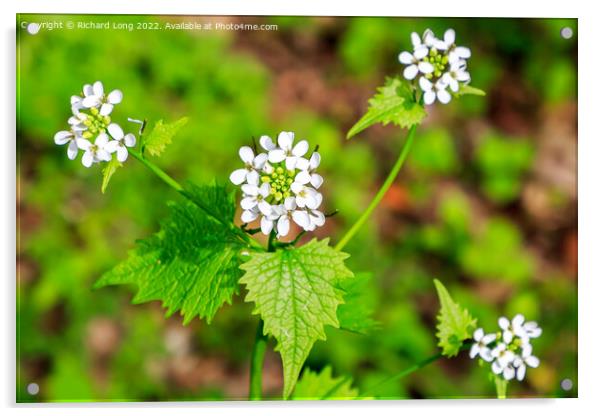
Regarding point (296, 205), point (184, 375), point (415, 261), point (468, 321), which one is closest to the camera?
point (296, 205)

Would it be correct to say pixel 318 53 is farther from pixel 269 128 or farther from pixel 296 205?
pixel 296 205

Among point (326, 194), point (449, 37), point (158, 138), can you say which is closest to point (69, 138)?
point (158, 138)

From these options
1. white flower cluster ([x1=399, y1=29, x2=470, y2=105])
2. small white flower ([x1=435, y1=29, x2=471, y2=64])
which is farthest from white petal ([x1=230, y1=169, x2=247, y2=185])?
small white flower ([x1=435, y1=29, x2=471, y2=64])

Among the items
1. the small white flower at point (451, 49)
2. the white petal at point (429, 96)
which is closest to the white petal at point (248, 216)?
the white petal at point (429, 96)

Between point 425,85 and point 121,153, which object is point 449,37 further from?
point 121,153

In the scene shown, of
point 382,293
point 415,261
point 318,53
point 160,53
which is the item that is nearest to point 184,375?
point 382,293

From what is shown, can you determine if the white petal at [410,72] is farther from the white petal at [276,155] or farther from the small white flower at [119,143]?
the small white flower at [119,143]
